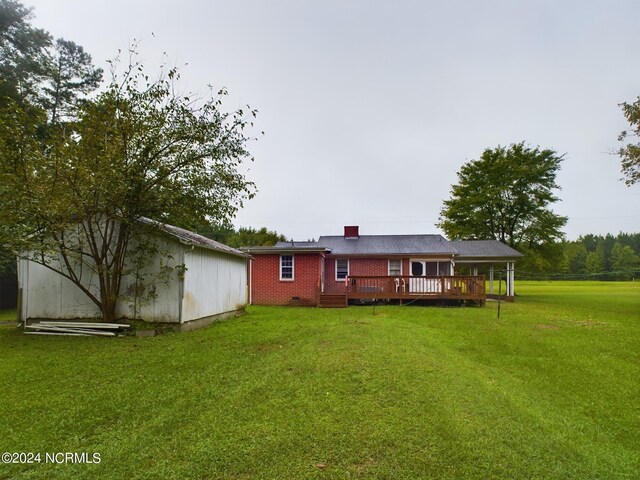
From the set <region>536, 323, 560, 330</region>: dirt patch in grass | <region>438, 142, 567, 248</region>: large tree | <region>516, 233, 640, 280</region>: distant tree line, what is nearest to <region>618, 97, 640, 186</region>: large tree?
<region>536, 323, 560, 330</region>: dirt patch in grass

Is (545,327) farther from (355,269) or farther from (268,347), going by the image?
(355,269)

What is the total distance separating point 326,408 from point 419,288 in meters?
13.3

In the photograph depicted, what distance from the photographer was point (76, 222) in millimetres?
9359

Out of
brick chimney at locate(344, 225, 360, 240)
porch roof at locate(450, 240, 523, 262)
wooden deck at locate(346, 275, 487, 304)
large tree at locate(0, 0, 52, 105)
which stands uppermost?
large tree at locate(0, 0, 52, 105)

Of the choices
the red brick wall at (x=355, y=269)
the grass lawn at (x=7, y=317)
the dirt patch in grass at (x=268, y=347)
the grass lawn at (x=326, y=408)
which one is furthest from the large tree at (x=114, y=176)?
the red brick wall at (x=355, y=269)

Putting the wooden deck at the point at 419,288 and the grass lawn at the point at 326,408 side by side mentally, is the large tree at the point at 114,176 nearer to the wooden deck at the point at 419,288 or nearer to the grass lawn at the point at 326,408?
the grass lawn at the point at 326,408

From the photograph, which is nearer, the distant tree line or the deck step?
the deck step

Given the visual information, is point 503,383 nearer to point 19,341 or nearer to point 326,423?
point 326,423

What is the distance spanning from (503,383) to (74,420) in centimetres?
580

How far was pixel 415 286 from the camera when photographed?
54.2 ft

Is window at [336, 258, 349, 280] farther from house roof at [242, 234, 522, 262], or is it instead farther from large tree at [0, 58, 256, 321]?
large tree at [0, 58, 256, 321]

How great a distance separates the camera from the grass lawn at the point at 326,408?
298 centimetres

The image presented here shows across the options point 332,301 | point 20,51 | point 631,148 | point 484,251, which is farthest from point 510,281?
point 20,51

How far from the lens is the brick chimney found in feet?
72.5
